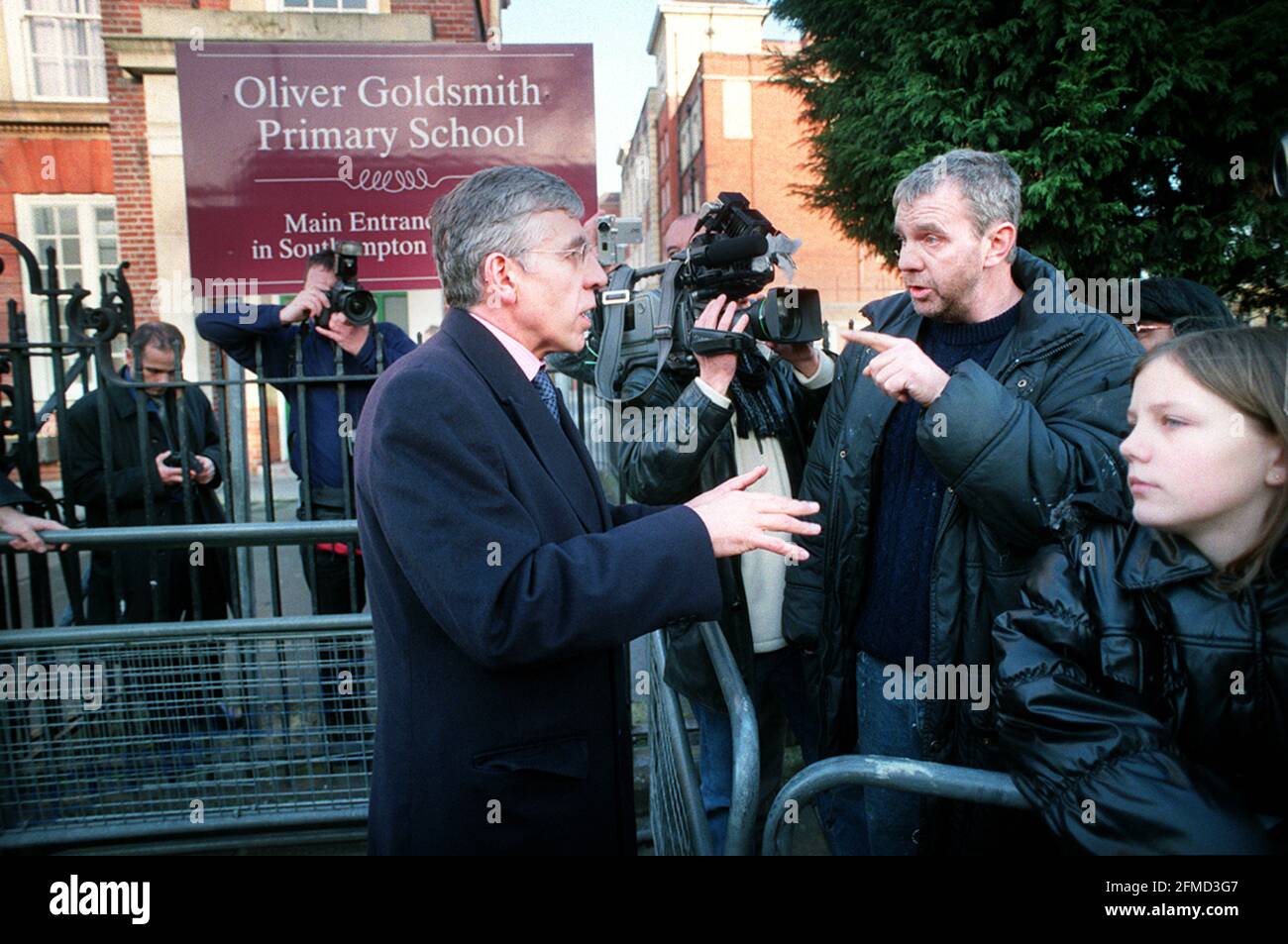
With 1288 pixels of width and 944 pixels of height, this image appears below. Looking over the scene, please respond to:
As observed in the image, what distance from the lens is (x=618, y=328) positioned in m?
2.46

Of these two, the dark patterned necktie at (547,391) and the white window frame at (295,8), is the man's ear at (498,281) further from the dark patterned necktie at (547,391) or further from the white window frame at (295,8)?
the white window frame at (295,8)

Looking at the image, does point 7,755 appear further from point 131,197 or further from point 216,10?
point 131,197

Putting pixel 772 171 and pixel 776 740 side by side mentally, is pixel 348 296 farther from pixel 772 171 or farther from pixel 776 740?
pixel 772 171

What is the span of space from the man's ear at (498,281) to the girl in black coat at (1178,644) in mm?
1142

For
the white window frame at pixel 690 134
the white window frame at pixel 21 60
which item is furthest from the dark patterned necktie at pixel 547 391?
the white window frame at pixel 690 134

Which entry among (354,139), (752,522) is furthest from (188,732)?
(354,139)

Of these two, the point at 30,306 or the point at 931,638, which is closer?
the point at 931,638

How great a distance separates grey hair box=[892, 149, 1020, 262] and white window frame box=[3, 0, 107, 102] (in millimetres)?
12947

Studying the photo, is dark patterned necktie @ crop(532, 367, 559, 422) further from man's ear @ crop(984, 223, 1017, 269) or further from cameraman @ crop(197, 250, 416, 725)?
cameraman @ crop(197, 250, 416, 725)

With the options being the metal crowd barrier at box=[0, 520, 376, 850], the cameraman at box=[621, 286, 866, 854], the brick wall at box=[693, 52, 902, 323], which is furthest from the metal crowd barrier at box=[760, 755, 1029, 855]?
the brick wall at box=[693, 52, 902, 323]
